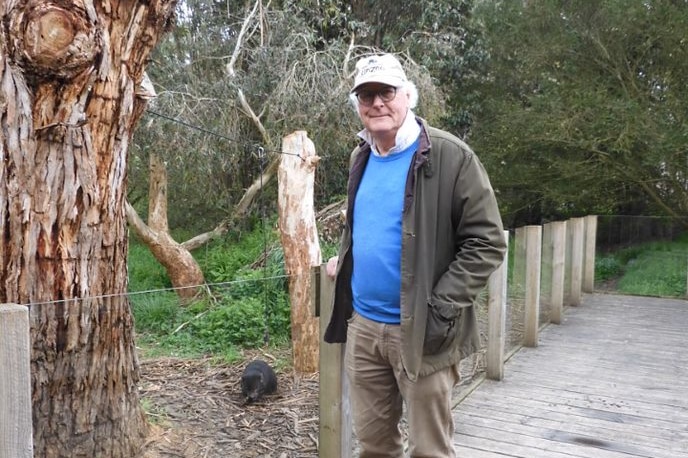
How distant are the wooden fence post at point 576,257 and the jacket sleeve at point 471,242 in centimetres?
560

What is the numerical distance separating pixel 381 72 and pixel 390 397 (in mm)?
1205

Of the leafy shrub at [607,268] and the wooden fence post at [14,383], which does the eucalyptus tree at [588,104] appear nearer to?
the leafy shrub at [607,268]

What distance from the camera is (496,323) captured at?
483cm

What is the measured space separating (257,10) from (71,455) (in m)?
8.25

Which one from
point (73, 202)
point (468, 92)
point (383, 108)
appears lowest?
point (73, 202)

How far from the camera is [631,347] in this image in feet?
19.6

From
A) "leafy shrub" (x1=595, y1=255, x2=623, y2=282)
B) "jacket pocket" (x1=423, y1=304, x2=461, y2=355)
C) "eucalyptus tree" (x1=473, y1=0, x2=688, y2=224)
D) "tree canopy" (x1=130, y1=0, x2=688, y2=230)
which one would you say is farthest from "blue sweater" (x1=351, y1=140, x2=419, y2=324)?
"eucalyptus tree" (x1=473, y1=0, x2=688, y2=224)

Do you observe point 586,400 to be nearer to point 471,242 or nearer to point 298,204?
point 298,204

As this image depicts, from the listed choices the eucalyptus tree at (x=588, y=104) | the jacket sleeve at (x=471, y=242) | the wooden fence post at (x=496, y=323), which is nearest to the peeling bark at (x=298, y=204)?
the wooden fence post at (x=496, y=323)

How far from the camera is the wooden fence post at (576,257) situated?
7.52 metres

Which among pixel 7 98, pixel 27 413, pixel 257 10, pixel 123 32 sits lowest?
pixel 27 413

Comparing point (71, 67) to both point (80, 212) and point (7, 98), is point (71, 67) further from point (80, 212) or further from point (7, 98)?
point (80, 212)

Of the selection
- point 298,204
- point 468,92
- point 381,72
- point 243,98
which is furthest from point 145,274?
point 381,72

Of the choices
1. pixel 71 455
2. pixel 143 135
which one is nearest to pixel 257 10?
pixel 143 135
